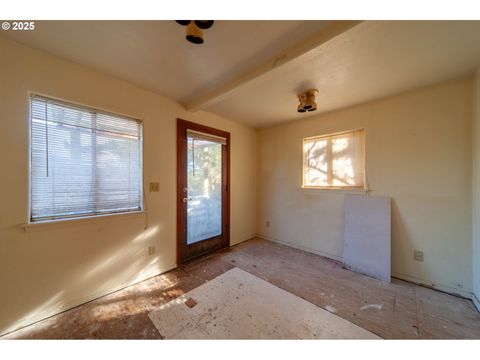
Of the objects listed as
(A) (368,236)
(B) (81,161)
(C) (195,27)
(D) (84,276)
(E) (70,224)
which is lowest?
(D) (84,276)

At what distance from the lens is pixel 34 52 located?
1444 mm

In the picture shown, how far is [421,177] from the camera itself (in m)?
2.04

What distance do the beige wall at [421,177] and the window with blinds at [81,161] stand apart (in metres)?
2.83

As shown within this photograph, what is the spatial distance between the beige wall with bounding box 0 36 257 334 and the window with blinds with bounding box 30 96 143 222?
8 centimetres

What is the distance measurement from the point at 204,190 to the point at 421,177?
2884mm

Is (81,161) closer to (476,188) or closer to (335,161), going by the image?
(335,161)

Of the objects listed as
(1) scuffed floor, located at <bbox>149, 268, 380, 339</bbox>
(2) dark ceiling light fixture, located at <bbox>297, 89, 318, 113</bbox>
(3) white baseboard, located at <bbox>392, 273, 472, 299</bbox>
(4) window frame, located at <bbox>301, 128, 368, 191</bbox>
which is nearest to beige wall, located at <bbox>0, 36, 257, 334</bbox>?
(1) scuffed floor, located at <bbox>149, 268, 380, 339</bbox>

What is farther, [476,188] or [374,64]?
[476,188]

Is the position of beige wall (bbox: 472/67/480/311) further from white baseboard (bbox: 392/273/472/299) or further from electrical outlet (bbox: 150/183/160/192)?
electrical outlet (bbox: 150/183/160/192)

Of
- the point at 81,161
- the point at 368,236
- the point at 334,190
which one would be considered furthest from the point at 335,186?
the point at 81,161

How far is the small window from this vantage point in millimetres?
2533
